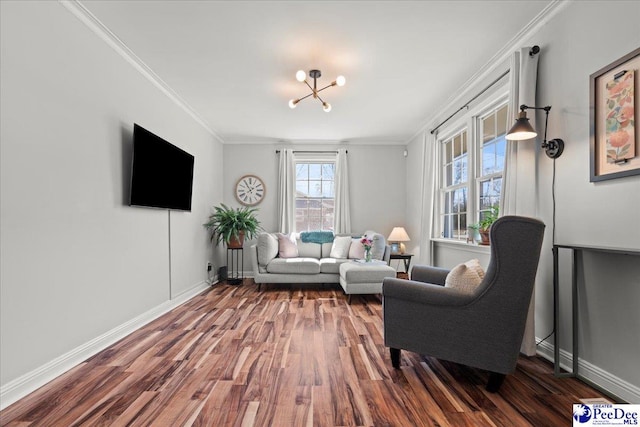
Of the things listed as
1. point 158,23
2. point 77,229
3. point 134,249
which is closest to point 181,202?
point 134,249

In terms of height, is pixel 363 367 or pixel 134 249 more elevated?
pixel 134 249

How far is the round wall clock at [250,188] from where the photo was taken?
247 inches

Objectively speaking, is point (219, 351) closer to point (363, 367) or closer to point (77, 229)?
point (363, 367)

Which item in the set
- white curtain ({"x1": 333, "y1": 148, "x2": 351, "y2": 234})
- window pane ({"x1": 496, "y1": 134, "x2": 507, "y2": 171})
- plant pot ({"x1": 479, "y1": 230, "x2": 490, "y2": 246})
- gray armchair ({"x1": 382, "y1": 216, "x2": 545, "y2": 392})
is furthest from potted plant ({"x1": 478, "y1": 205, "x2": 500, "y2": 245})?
white curtain ({"x1": 333, "y1": 148, "x2": 351, "y2": 234})

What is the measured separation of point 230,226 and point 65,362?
3.31m

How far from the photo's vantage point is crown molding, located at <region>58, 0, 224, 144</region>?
2.37 meters

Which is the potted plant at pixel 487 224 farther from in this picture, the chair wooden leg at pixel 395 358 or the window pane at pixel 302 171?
the window pane at pixel 302 171

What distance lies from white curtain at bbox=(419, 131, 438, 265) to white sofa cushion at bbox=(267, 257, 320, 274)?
159 centimetres

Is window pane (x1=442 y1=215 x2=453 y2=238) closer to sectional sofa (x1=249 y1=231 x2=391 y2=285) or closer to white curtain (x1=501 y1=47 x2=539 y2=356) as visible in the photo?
sectional sofa (x1=249 y1=231 x2=391 y2=285)

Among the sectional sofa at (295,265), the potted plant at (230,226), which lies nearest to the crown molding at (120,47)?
the potted plant at (230,226)

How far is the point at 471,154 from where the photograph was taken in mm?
3736

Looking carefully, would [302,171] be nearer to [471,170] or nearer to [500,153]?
[471,170]

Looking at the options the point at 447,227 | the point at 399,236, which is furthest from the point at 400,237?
the point at 447,227

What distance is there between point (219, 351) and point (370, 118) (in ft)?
12.4
